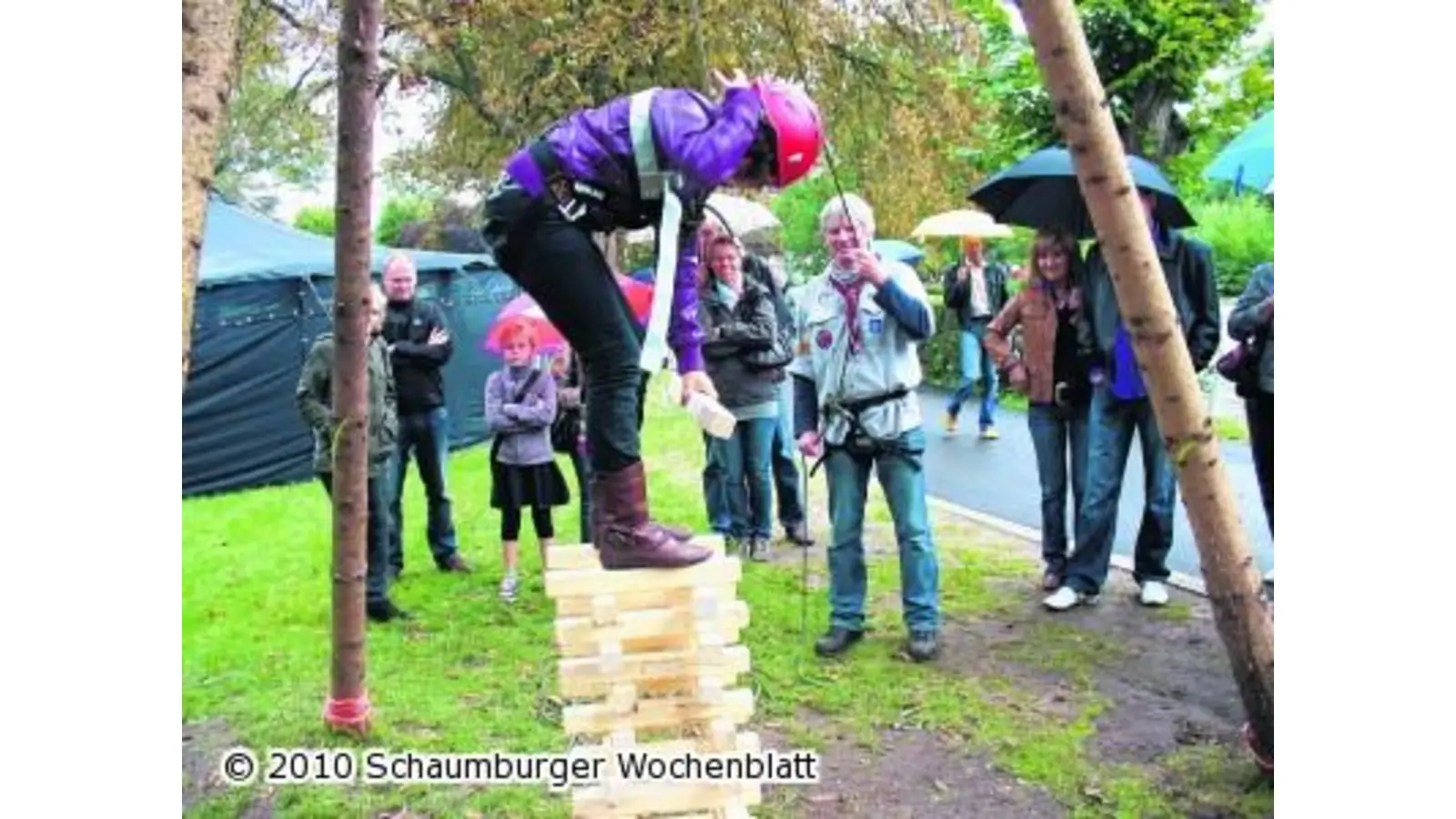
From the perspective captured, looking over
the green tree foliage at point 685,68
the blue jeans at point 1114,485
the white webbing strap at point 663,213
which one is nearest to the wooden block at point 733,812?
the white webbing strap at point 663,213

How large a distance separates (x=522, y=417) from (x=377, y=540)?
64cm

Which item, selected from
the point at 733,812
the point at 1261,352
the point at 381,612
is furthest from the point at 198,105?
the point at 1261,352

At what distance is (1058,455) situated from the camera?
4.39 meters

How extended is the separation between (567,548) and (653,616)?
9.3 inches

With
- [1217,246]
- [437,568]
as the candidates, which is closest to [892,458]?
[437,568]

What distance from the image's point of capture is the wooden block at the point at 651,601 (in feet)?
7.27

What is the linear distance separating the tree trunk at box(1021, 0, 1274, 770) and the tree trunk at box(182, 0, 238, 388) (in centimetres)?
144

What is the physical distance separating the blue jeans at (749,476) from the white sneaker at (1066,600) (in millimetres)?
1244

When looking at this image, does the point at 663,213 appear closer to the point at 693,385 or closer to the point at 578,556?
the point at 693,385

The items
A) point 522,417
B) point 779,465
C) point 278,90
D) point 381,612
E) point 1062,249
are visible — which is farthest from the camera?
point 278,90

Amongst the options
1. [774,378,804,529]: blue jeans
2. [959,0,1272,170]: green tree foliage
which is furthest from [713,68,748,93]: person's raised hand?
[959,0,1272,170]: green tree foliage

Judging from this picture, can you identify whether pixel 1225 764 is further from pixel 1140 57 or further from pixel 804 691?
pixel 1140 57

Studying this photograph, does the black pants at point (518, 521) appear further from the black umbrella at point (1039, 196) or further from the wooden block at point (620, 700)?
the wooden block at point (620, 700)

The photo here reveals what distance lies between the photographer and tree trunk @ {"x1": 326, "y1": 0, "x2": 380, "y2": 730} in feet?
10.1
